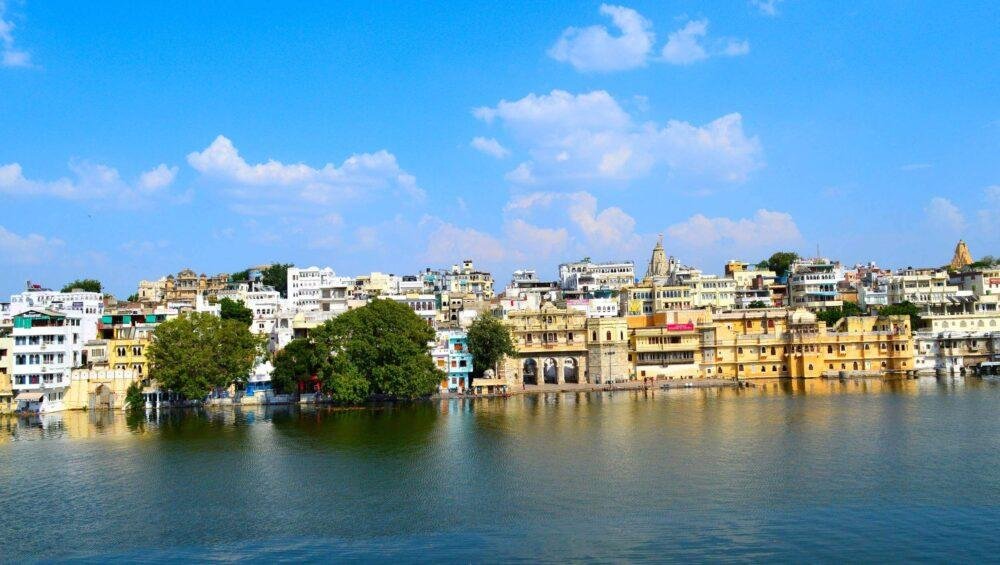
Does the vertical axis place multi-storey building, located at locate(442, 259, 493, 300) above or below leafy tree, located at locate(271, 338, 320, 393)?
above

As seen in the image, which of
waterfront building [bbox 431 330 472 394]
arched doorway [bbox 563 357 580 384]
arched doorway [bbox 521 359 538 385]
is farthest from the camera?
arched doorway [bbox 521 359 538 385]

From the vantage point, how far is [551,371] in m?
59.6

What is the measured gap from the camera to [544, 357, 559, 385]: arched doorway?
55922 millimetres

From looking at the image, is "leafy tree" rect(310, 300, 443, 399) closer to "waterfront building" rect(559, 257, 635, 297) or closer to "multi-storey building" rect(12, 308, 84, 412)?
"multi-storey building" rect(12, 308, 84, 412)

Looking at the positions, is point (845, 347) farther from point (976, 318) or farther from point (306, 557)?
point (306, 557)

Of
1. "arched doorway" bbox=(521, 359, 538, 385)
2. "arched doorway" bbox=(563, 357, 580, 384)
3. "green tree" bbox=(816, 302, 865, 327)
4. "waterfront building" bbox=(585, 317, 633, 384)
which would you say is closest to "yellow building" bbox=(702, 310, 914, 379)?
"green tree" bbox=(816, 302, 865, 327)

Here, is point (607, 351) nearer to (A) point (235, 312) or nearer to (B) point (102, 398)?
(A) point (235, 312)

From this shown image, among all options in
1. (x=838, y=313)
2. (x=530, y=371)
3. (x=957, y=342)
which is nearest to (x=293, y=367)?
(x=530, y=371)

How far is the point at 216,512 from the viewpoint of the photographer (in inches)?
904

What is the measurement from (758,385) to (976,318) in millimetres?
19717

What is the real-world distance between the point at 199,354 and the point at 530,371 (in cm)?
2239

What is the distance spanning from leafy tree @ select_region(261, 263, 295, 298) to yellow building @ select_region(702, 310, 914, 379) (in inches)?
1984

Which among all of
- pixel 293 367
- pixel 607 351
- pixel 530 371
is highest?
pixel 607 351

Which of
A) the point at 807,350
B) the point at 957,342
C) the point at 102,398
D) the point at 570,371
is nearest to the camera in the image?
the point at 102,398
